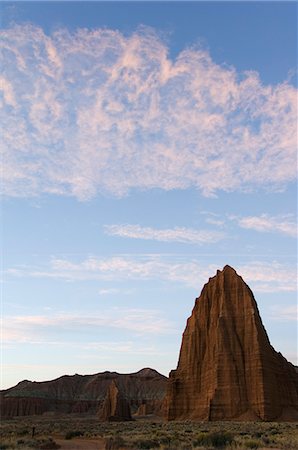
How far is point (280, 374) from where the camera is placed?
73938 mm

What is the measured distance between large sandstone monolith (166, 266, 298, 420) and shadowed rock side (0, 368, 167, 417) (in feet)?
278

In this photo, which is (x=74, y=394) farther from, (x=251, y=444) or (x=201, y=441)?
(x=251, y=444)

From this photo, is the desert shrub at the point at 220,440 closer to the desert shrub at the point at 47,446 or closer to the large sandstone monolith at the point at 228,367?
the desert shrub at the point at 47,446

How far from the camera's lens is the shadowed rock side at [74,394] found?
16150cm

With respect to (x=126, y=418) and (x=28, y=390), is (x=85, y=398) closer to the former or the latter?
(x=28, y=390)

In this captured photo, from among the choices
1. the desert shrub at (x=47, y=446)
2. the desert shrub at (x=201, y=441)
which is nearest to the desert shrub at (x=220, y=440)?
the desert shrub at (x=201, y=441)

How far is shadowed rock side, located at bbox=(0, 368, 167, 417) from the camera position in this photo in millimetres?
161500

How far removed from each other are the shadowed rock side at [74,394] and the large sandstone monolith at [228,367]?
84.7 meters

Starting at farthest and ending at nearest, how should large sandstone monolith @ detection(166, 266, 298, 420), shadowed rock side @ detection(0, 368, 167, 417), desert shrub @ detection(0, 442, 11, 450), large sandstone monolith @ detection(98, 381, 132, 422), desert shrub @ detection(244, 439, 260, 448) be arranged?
shadowed rock side @ detection(0, 368, 167, 417) → large sandstone monolith @ detection(98, 381, 132, 422) → large sandstone monolith @ detection(166, 266, 298, 420) → desert shrub @ detection(244, 439, 260, 448) → desert shrub @ detection(0, 442, 11, 450)

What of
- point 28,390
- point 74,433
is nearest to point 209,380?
point 74,433

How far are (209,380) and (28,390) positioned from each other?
132 meters

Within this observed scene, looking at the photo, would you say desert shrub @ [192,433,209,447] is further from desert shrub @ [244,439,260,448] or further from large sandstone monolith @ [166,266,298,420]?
large sandstone monolith @ [166,266,298,420]

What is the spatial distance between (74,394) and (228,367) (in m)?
131

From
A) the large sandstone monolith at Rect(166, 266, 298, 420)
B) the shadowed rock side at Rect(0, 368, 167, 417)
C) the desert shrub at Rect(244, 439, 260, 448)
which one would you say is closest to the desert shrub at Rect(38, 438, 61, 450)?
the desert shrub at Rect(244, 439, 260, 448)
